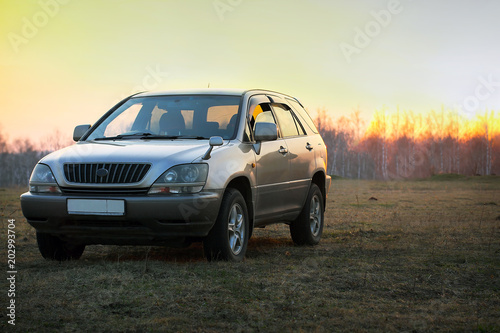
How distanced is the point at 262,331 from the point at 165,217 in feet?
7.51

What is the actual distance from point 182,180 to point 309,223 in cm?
323

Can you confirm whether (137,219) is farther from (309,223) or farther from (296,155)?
(309,223)

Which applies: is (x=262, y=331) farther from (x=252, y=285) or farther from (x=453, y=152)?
(x=453, y=152)

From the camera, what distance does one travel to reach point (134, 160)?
6355mm

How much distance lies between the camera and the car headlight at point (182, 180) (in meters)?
6.25

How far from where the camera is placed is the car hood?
6.31 meters

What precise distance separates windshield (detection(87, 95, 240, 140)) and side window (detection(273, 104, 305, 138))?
1.03 meters

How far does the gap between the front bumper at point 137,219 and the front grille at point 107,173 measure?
0.17m

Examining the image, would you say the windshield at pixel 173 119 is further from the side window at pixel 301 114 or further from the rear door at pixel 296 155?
the side window at pixel 301 114

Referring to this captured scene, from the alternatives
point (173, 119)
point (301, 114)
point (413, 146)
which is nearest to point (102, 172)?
point (173, 119)

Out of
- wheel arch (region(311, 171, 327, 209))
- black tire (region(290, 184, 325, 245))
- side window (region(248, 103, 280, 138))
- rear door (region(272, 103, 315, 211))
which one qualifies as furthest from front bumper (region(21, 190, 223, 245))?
wheel arch (region(311, 171, 327, 209))

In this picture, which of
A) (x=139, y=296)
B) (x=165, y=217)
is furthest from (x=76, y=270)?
(x=139, y=296)

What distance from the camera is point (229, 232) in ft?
22.6

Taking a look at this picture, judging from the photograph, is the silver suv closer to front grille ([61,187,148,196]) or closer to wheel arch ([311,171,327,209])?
front grille ([61,187,148,196])
